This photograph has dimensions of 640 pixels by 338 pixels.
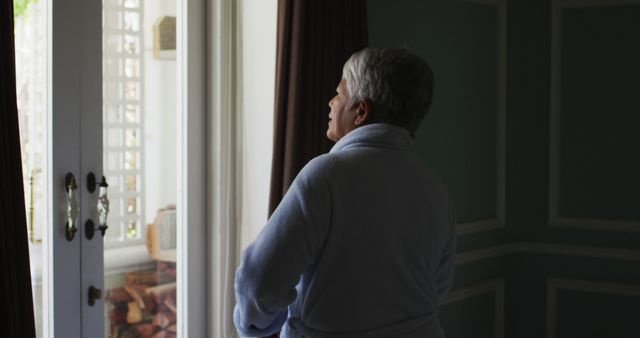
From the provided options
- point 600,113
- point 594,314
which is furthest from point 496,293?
point 600,113

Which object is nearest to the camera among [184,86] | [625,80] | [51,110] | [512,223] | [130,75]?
[51,110]

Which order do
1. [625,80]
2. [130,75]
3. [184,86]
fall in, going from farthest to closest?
[625,80] → [184,86] → [130,75]

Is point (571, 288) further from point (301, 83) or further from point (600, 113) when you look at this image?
point (301, 83)

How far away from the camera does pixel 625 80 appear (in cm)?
307

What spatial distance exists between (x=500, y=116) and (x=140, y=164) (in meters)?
1.84

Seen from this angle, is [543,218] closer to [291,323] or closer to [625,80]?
[625,80]

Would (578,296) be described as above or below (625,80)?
below

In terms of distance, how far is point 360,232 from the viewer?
50.8 inches

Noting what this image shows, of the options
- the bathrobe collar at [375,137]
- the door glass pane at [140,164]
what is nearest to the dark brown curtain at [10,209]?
the door glass pane at [140,164]

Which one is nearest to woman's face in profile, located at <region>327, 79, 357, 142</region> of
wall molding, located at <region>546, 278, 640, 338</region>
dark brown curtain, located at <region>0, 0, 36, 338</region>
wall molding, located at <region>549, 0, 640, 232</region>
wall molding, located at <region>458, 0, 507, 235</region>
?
dark brown curtain, located at <region>0, 0, 36, 338</region>

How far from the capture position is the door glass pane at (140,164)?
2062mm

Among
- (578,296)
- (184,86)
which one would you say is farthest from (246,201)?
(578,296)

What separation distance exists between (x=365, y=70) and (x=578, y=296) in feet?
7.67

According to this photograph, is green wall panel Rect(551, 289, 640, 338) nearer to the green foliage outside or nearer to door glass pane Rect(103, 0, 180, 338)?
door glass pane Rect(103, 0, 180, 338)
